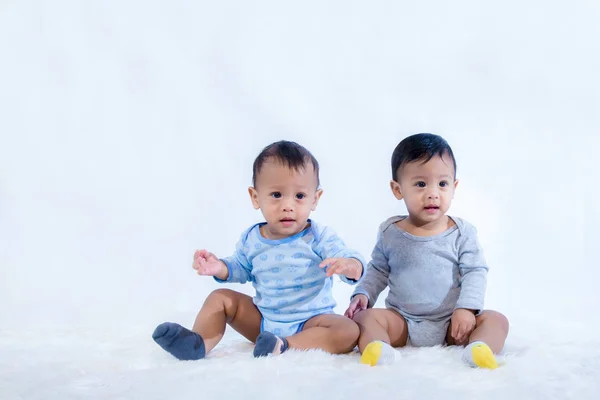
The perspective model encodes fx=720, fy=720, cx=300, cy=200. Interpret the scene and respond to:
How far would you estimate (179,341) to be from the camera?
1779mm

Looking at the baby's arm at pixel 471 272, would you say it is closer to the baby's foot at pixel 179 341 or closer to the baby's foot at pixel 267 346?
the baby's foot at pixel 267 346

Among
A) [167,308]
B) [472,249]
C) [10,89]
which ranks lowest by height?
[167,308]

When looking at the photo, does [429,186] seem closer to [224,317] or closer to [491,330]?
[491,330]

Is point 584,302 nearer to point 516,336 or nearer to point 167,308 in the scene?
point 516,336

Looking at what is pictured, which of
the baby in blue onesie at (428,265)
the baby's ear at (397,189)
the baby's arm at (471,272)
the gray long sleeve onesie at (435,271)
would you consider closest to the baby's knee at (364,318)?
the baby in blue onesie at (428,265)

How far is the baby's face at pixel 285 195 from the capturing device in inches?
77.5

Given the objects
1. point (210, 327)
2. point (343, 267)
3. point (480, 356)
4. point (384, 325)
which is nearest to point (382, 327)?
point (384, 325)

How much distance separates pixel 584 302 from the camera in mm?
2703

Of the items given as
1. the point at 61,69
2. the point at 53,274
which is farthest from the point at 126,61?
the point at 53,274

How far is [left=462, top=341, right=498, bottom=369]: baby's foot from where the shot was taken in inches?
64.8

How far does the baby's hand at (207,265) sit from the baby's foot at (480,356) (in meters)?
0.71

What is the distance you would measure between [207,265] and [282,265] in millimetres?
208

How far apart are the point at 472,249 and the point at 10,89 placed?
83.5 inches

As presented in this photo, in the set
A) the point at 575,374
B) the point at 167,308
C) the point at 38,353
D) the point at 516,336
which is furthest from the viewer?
the point at 167,308
